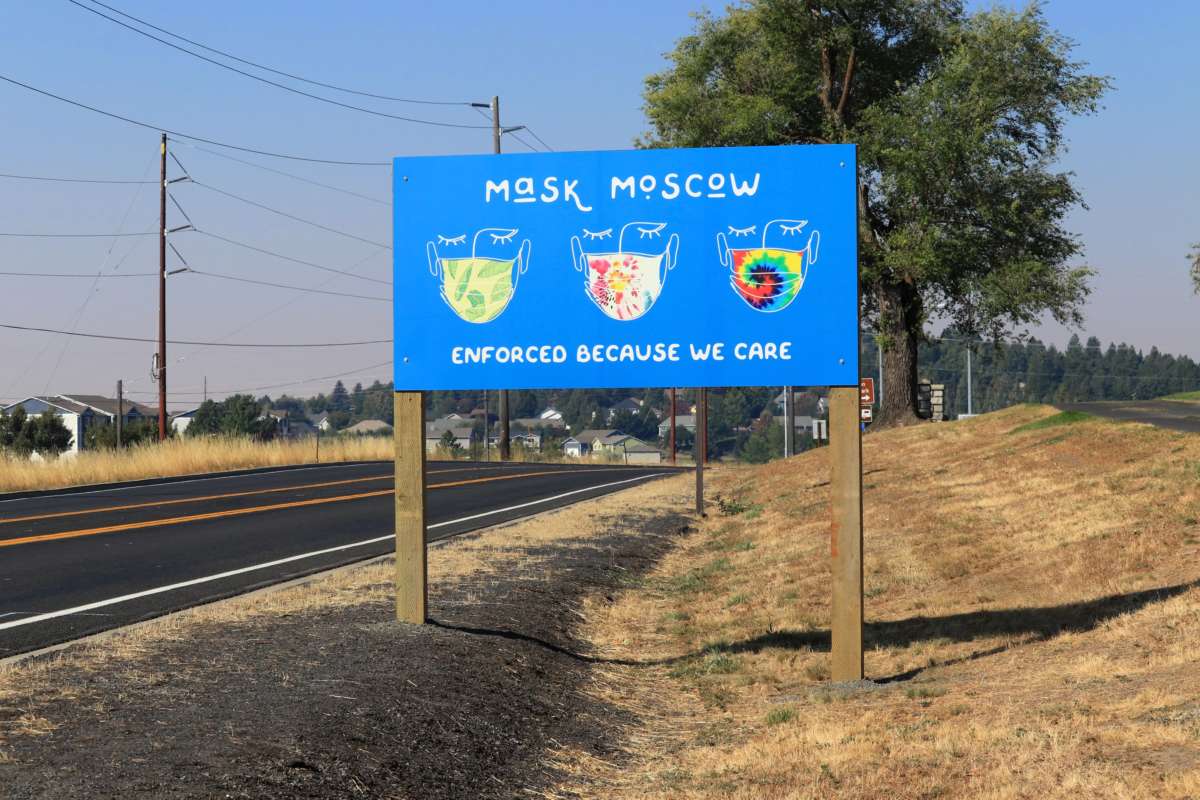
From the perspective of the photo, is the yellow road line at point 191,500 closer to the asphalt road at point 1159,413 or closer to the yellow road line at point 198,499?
the yellow road line at point 198,499

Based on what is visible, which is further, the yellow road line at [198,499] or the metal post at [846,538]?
the yellow road line at [198,499]

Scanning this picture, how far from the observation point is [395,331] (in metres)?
10.7

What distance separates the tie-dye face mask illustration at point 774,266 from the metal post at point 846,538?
2.85ft

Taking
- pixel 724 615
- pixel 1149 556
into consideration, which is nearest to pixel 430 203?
pixel 724 615

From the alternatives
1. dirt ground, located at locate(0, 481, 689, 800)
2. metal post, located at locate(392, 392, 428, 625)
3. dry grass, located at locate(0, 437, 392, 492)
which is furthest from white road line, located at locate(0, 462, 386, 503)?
metal post, located at locate(392, 392, 428, 625)

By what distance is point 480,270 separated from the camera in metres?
10.7

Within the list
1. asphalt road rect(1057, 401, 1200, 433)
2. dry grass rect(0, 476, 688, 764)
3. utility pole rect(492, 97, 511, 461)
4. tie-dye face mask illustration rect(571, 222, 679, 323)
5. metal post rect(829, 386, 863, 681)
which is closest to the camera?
dry grass rect(0, 476, 688, 764)

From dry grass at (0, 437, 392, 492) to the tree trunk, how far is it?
61.3ft

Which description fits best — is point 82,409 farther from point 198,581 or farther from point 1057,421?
point 198,581

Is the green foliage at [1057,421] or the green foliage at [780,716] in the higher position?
the green foliage at [1057,421]

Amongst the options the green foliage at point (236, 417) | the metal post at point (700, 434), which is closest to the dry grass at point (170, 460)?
the metal post at point (700, 434)

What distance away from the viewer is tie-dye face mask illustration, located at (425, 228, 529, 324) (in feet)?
34.8

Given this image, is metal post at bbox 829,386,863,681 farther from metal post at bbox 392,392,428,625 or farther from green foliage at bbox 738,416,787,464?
green foliage at bbox 738,416,787,464

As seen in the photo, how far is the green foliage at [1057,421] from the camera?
1011 inches
